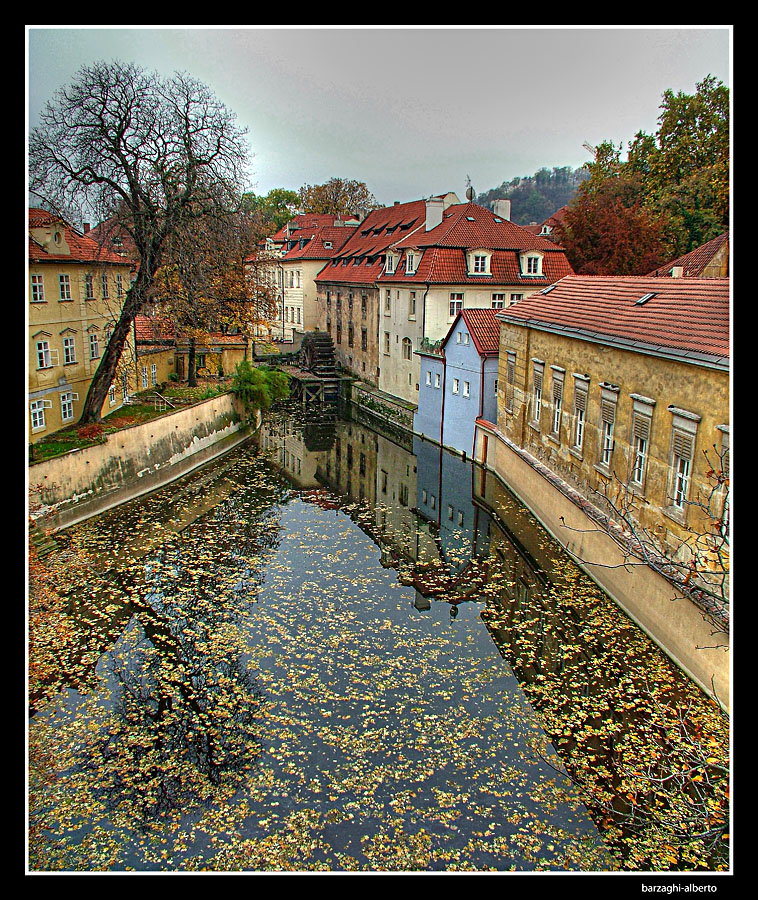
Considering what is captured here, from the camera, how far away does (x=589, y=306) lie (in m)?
14.9

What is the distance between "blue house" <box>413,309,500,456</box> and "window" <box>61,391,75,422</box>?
445 inches

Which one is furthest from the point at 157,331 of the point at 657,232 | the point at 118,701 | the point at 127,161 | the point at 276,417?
the point at 657,232

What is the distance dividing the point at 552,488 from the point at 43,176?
1406cm

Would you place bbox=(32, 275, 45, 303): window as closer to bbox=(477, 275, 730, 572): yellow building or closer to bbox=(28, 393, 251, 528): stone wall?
bbox=(28, 393, 251, 528): stone wall

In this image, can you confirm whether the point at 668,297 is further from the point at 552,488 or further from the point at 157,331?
the point at 157,331

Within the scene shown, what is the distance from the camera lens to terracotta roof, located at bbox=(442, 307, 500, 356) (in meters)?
20.4

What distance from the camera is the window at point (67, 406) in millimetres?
18688

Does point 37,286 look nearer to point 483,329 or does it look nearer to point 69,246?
point 69,246

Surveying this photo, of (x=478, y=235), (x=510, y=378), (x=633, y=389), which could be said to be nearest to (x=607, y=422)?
(x=633, y=389)

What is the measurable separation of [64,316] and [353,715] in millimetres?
14562

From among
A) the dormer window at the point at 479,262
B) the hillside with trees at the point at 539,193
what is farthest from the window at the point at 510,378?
the hillside with trees at the point at 539,193

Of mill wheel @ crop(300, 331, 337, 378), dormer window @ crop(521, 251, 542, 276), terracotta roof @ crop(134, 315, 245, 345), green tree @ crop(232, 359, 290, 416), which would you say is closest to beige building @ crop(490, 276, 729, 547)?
dormer window @ crop(521, 251, 542, 276)

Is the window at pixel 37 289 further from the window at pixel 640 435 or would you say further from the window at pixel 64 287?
the window at pixel 640 435

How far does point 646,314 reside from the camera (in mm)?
12227
